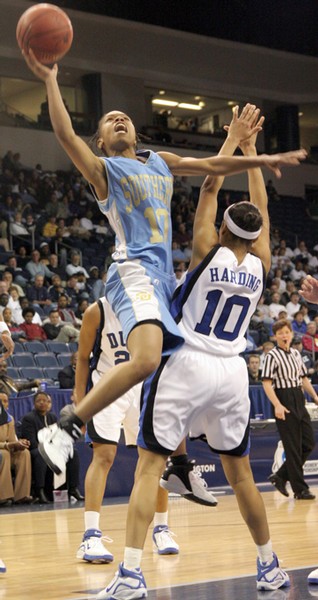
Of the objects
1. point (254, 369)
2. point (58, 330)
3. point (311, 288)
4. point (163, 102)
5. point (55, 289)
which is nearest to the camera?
point (311, 288)

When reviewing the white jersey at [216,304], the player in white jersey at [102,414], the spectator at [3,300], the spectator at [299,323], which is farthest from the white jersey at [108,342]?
the spectator at [299,323]

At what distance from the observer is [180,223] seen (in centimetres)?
2409

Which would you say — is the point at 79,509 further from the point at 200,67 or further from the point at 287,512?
the point at 200,67

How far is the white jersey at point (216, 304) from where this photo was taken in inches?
179

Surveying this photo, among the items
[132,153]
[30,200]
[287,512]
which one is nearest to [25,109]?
[30,200]

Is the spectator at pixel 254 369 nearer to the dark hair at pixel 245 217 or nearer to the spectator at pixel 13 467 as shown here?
the spectator at pixel 13 467

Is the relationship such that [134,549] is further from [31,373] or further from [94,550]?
[31,373]

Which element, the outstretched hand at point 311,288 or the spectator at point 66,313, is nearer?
the outstretched hand at point 311,288

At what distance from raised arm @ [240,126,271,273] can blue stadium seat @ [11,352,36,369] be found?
972 cm

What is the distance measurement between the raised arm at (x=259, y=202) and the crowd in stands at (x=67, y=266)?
6758mm

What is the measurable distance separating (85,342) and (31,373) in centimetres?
828

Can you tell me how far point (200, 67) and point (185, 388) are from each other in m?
24.3

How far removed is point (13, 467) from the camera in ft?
35.9

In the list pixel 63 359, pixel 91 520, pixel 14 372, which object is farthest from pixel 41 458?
pixel 91 520
